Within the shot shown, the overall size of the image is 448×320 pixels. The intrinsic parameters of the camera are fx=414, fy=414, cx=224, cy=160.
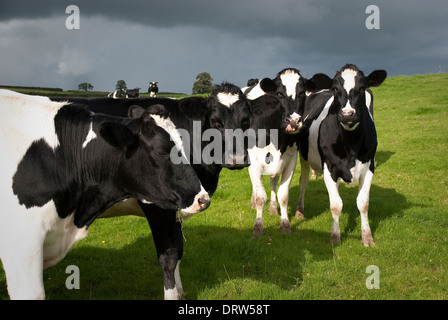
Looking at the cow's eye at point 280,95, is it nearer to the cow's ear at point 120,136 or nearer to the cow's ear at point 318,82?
the cow's ear at point 318,82

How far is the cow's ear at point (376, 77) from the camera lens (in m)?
7.36

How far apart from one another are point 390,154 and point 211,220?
8834mm

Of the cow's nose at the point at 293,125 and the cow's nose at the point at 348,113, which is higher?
the cow's nose at the point at 348,113

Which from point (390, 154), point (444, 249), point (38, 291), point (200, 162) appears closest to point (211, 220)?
point (200, 162)

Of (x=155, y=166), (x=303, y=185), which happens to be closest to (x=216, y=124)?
(x=155, y=166)

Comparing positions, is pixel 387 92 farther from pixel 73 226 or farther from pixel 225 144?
pixel 73 226

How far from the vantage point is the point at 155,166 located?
3.93 meters

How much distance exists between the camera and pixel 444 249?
670 centimetres

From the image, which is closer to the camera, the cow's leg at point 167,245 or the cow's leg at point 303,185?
the cow's leg at point 167,245

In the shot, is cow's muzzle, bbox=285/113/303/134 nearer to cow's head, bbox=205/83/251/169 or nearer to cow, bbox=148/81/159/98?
cow's head, bbox=205/83/251/169

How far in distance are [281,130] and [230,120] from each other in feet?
9.29

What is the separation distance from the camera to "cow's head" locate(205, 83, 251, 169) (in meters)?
5.16

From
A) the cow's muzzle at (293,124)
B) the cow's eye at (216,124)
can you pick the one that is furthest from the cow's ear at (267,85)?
the cow's eye at (216,124)
